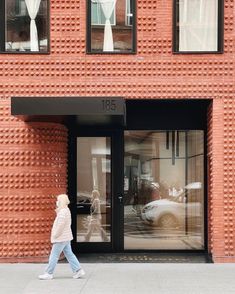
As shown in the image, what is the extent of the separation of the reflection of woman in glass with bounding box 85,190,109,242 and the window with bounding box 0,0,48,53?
12.2 ft

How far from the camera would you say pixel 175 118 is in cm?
1483

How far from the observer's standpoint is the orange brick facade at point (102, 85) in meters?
13.7

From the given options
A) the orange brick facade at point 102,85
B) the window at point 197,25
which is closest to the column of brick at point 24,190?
the orange brick facade at point 102,85

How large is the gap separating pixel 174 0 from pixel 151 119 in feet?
9.06

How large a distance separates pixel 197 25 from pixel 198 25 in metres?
0.02

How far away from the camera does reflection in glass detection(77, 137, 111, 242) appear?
15062mm

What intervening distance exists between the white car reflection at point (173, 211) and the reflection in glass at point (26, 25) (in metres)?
4.54
